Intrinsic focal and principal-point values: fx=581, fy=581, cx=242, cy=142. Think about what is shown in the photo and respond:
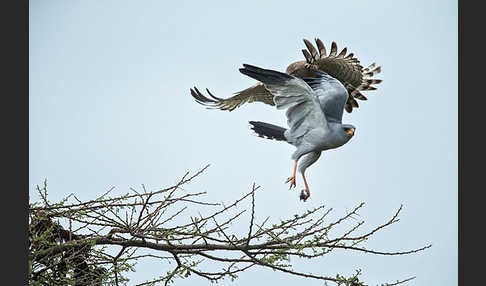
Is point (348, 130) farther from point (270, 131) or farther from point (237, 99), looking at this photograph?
point (237, 99)

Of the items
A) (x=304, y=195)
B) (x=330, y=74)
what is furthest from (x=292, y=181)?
(x=330, y=74)

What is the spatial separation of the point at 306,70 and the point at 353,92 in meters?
0.42

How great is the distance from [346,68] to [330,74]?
10cm

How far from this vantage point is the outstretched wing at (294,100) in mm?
2311

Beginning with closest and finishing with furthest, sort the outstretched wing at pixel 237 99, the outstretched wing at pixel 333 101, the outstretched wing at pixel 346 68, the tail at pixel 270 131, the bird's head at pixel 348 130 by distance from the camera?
the bird's head at pixel 348 130, the outstretched wing at pixel 333 101, the tail at pixel 270 131, the outstretched wing at pixel 346 68, the outstretched wing at pixel 237 99

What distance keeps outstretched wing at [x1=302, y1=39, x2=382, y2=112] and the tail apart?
410 mm

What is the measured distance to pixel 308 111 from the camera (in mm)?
2420

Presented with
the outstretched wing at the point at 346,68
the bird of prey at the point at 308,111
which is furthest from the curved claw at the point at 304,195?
the outstretched wing at the point at 346,68

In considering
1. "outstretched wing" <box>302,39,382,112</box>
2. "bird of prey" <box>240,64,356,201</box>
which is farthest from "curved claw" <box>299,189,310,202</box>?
"outstretched wing" <box>302,39,382,112</box>

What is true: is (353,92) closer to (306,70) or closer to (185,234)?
(306,70)

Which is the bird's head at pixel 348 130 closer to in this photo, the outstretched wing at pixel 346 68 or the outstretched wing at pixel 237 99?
the outstretched wing at pixel 346 68

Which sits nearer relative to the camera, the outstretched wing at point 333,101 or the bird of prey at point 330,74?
the outstretched wing at point 333,101

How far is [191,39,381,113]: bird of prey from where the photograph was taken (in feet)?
9.71

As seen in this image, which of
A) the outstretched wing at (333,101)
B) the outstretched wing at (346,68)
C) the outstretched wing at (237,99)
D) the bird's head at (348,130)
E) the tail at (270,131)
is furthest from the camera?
the outstretched wing at (237,99)
